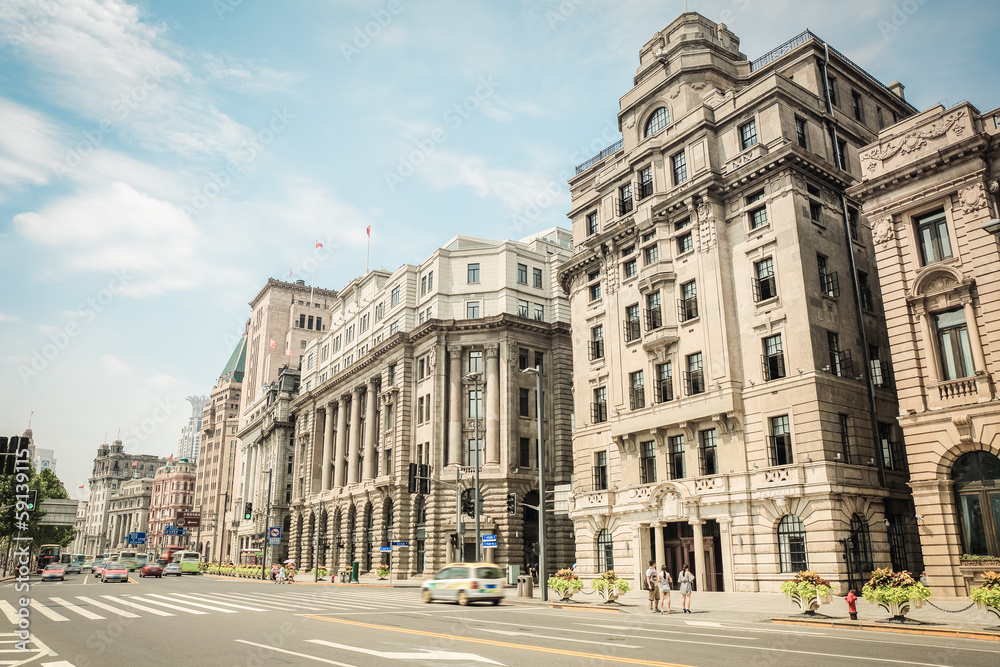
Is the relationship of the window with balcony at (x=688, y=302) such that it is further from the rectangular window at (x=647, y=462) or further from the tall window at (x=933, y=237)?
the tall window at (x=933, y=237)

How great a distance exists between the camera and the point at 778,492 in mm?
32656

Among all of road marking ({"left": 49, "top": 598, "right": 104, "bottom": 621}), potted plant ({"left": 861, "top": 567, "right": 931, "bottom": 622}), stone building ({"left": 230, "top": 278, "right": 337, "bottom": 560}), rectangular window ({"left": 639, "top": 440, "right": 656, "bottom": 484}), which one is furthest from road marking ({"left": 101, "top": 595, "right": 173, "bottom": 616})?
stone building ({"left": 230, "top": 278, "right": 337, "bottom": 560})

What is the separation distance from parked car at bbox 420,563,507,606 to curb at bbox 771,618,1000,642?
38.8 feet

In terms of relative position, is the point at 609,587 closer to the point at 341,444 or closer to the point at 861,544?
the point at 861,544


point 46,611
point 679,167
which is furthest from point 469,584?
point 679,167

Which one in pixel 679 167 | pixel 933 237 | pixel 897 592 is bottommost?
pixel 897 592

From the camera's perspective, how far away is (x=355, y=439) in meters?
74.6

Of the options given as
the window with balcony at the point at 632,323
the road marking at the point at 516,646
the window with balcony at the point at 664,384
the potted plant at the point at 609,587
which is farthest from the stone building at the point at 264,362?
the road marking at the point at 516,646

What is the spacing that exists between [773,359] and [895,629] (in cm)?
1797

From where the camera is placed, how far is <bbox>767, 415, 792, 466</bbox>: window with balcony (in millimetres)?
33469

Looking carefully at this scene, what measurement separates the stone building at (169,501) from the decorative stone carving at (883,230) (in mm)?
170322

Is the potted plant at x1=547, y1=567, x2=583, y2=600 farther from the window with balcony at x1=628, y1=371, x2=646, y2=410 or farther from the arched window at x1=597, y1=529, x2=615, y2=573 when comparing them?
the window with balcony at x1=628, y1=371, x2=646, y2=410

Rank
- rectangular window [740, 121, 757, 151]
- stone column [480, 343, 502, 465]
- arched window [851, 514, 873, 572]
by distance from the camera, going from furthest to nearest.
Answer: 1. stone column [480, 343, 502, 465]
2. rectangular window [740, 121, 757, 151]
3. arched window [851, 514, 873, 572]

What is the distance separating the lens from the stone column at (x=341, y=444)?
7725 cm
